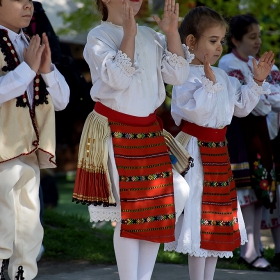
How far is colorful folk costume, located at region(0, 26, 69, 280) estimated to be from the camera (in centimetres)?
334

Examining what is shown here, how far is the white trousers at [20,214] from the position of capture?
3.36 meters

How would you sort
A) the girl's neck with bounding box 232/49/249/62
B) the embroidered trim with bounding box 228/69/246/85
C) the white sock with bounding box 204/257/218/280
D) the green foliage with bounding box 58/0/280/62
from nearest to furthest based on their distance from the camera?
the white sock with bounding box 204/257/218/280 → the embroidered trim with bounding box 228/69/246/85 → the girl's neck with bounding box 232/49/249/62 → the green foliage with bounding box 58/0/280/62

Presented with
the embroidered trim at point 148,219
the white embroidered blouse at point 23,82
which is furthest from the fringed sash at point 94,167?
the white embroidered blouse at point 23,82

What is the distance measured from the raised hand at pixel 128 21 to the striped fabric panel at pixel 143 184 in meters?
0.48

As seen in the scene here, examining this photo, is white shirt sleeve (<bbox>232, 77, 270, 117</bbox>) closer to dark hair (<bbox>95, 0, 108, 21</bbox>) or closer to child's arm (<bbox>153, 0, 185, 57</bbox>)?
child's arm (<bbox>153, 0, 185, 57</bbox>)

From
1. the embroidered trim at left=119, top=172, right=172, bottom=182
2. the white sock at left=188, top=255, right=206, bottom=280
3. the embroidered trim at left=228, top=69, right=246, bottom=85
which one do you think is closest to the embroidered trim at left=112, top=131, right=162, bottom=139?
the embroidered trim at left=119, top=172, right=172, bottom=182

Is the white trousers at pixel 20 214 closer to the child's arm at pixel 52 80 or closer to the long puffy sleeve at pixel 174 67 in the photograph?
the child's arm at pixel 52 80

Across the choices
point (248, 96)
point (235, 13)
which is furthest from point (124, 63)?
point (235, 13)

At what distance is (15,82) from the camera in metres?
3.28

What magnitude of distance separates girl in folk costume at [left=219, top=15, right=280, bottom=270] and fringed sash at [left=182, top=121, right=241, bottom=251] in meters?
0.99

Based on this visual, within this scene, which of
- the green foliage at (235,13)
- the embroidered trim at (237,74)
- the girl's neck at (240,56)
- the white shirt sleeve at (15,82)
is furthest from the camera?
the green foliage at (235,13)

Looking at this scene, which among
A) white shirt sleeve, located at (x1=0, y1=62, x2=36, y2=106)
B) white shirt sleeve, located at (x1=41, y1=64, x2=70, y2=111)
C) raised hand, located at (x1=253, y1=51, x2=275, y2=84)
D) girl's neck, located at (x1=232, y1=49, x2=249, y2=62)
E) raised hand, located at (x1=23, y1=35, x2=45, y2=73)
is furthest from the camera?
girl's neck, located at (x1=232, y1=49, x2=249, y2=62)

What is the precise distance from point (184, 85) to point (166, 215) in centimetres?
85

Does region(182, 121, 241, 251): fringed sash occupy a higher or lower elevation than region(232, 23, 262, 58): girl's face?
lower
